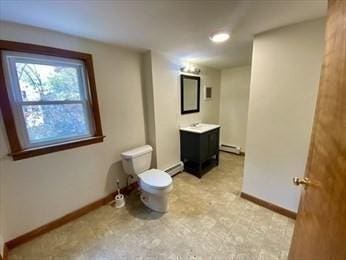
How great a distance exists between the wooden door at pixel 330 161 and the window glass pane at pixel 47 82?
2.12 meters

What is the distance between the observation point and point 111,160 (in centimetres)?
227

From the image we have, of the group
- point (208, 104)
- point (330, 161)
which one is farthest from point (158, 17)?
point (208, 104)

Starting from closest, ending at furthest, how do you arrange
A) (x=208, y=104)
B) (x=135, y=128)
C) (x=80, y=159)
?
(x=80, y=159) → (x=135, y=128) → (x=208, y=104)

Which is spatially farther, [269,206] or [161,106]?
[161,106]

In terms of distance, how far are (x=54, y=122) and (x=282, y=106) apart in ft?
7.88

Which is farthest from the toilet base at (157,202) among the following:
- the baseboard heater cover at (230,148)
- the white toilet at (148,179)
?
the baseboard heater cover at (230,148)

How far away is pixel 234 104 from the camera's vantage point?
12.7 ft

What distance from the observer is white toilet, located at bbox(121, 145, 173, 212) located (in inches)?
77.2

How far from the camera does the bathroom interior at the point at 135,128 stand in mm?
1439

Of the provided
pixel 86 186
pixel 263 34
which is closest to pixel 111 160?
pixel 86 186

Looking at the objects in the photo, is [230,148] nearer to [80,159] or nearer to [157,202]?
[157,202]

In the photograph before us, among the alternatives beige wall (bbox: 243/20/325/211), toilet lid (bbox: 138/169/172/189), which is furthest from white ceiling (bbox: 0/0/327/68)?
toilet lid (bbox: 138/169/172/189)

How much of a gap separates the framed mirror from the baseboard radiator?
3.14 ft

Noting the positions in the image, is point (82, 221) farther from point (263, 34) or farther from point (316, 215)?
point (263, 34)
